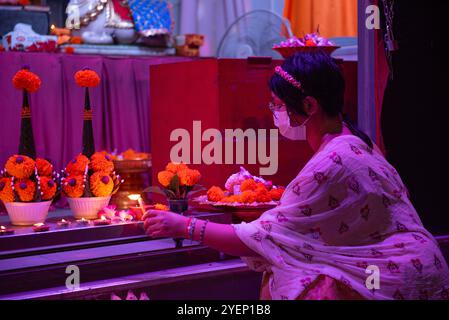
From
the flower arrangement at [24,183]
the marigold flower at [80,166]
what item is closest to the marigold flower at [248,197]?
the marigold flower at [80,166]

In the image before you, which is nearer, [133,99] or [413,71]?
[413,71]

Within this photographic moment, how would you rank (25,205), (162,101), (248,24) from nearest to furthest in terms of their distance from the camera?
(25,205), (162,101), (248,24)

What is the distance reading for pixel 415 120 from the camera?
12.6ft

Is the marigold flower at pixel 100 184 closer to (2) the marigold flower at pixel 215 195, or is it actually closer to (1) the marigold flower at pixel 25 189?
(1) the marigold flower at pixel 25 189

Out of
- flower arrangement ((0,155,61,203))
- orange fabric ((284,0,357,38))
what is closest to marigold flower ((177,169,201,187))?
flower arrangement ((0,155,61,203))

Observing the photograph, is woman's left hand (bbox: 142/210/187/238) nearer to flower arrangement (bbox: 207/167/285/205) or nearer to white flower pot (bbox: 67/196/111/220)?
white flower pot (bbox: 67/196/111/220)

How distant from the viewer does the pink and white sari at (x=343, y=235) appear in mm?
2033

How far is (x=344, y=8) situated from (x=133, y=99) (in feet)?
5.42

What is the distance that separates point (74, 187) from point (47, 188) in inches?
5.2

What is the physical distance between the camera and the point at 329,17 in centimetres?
501

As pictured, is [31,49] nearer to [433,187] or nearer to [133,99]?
[133,99]

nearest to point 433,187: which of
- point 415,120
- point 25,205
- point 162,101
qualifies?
point 415,120

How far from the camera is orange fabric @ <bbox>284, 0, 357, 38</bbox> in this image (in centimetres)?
496

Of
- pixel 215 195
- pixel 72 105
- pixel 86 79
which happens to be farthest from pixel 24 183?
pixel 72 105
